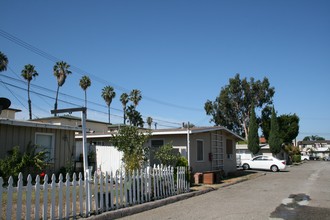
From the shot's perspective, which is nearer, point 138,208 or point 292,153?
point 138,208

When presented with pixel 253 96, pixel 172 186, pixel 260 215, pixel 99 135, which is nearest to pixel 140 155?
pixel 172 186

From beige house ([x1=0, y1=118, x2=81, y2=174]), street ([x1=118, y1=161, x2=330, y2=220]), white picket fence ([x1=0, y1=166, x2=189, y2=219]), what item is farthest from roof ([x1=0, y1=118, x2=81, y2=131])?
street ([x1=118, y1=161, x2=330, y2=220])

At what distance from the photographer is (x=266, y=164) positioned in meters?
32.2

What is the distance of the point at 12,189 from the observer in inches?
251

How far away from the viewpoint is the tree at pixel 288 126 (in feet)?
178

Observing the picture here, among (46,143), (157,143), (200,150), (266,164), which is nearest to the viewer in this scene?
(46,143)

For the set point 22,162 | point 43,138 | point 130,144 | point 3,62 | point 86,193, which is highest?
point 3,62

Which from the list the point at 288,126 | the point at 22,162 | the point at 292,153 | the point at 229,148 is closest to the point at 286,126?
the point at 288,126

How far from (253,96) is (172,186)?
49472 mm

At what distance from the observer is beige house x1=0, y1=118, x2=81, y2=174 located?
1345cm

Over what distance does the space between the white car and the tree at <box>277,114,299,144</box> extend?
23.1m

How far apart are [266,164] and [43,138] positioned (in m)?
23.4

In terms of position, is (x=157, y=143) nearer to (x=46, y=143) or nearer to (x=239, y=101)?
(x=46, y=143)

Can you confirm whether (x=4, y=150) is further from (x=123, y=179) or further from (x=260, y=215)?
(x=260, y=215)
